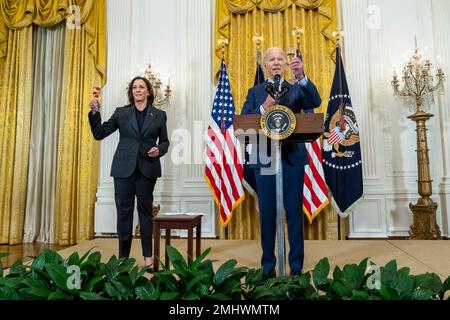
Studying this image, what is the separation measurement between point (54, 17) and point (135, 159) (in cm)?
364

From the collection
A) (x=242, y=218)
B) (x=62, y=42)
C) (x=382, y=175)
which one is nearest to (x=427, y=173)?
(x=382, y=175)

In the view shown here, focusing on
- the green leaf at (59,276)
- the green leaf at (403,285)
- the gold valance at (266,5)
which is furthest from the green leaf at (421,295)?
the gold valance at (266,5)

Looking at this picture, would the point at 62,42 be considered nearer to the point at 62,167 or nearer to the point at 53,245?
the point at 62,167

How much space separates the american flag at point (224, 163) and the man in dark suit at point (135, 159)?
4.77 feet

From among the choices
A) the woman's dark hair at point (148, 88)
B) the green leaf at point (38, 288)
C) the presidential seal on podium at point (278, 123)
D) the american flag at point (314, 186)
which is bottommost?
the green leaf at point (38, 288)

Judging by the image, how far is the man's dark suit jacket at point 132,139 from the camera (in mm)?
2645

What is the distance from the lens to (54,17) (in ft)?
16.5

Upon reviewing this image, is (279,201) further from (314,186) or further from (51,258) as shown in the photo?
(314,186)

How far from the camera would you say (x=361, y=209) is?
4.41 meters

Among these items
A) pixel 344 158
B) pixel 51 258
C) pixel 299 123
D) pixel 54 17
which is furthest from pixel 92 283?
pixel 54 17

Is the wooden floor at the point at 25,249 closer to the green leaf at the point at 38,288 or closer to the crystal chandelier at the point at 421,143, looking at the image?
the green leaf at the point at 38,288

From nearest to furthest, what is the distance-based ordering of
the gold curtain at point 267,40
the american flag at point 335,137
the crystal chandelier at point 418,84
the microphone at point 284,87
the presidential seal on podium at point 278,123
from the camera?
the presidential seal on podium at point 278,123
the microphone at point 284,87
the american flag at point 335,137
the crystal chandelier at point 418,84
the gold curtain at point 267,40

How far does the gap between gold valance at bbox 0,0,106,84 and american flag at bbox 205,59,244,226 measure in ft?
6.31

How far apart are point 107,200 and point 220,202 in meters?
1.65
